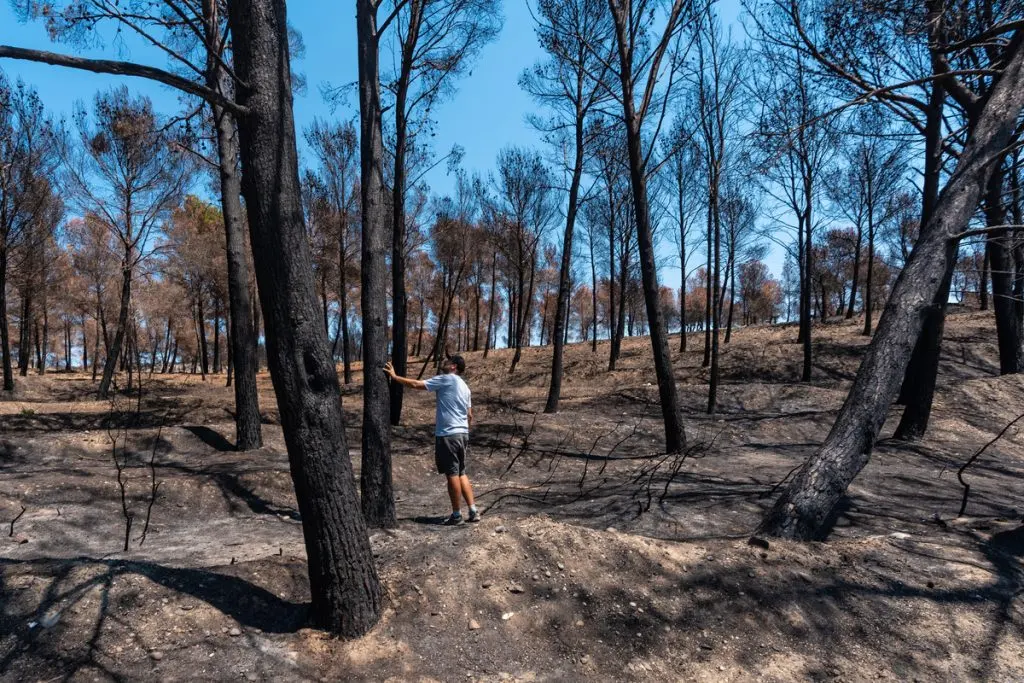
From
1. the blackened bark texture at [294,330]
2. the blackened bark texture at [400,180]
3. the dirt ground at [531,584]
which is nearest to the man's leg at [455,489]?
the dirt ground at [531,584]

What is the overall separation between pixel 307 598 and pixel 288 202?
268cm

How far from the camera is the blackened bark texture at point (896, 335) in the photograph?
4.33 metres

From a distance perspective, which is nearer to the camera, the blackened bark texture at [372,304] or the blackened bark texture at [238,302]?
the blackened bark texture at [372,304]

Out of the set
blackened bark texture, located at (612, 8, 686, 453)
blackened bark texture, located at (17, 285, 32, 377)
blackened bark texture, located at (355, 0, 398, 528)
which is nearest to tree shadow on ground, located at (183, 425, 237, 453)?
blackened bark texture, located at (355, 0, 398, 528)

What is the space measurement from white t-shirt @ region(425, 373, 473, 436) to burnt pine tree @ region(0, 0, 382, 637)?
5.16 feet

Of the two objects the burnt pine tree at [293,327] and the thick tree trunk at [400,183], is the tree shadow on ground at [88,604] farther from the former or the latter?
the thick tree trunk at [400,183]

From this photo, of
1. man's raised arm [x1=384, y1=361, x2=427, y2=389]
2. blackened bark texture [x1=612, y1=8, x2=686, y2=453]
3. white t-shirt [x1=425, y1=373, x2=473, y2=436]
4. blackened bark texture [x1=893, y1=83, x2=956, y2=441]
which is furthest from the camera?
blackened bark texture [x1=893, y1=83, x2=956, y2=441]

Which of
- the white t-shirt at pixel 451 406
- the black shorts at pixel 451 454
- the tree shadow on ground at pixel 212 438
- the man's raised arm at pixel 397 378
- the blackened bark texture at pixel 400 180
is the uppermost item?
the blackened bark texture at pixel 400 180

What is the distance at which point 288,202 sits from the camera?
136 inches

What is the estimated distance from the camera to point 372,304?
5293 millimetres

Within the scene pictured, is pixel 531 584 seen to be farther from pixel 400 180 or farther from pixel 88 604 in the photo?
pixel 400 180

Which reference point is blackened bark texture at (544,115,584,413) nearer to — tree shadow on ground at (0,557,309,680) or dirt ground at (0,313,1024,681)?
dirt ground at (0,313,1024,681)

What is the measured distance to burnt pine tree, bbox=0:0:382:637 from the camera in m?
3.40

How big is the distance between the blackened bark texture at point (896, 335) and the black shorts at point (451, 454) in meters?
2.56
